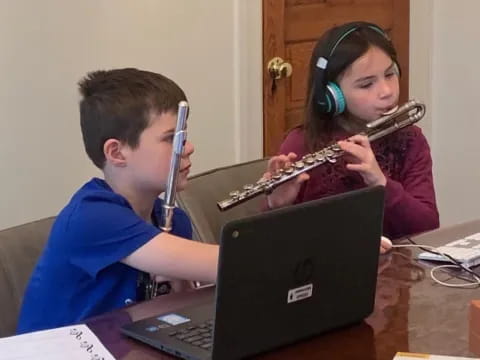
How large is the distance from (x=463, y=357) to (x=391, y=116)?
0.86 meters

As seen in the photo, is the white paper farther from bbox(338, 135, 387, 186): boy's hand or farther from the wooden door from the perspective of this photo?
the wooden door

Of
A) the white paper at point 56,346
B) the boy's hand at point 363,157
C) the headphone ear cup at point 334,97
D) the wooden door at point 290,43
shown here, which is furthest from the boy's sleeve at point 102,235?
the wooden door at point 290,43

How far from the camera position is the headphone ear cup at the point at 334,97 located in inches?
81.8

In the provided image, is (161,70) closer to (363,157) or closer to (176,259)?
(363,157)

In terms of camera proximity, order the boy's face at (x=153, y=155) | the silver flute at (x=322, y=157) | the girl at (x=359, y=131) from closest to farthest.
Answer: the boy's face at (x=153, y=155)
the silver flute at (x=322, y=157)
the girl at (x=359, y=131)

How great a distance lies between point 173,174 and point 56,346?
428 mm

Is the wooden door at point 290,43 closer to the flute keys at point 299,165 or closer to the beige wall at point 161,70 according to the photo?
the beige wall at point 161,70

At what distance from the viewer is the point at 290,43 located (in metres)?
3.33

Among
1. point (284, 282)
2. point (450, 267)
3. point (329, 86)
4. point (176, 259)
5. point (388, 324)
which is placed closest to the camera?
point (284, 282)

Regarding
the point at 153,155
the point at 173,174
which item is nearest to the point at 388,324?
the point at 173,174

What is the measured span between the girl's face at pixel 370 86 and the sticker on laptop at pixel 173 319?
877 millimetres

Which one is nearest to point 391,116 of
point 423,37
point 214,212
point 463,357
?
point 214,212

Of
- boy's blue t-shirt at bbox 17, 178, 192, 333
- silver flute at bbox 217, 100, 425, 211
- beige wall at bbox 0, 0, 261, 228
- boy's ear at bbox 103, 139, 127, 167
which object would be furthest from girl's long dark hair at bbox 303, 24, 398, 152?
beige wall at bbox 0, 0, 261, 228

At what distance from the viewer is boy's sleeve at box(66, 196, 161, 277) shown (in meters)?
1.53
